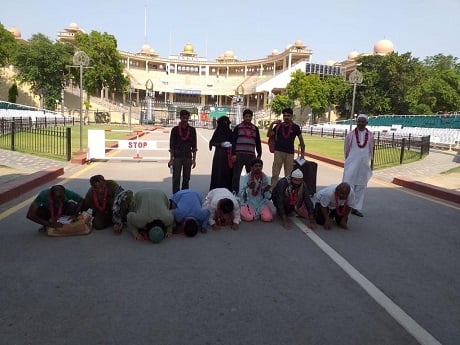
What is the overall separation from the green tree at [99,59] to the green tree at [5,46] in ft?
27.5

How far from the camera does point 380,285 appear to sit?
4004 mm

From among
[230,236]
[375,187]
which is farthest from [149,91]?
[230,236]

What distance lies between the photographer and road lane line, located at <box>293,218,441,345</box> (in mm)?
3081

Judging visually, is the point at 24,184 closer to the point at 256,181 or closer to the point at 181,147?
the point at 181,147

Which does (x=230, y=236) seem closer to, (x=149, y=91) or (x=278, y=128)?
(x=278, y=128)

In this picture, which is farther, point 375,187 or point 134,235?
point 375,187

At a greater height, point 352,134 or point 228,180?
point 352,134

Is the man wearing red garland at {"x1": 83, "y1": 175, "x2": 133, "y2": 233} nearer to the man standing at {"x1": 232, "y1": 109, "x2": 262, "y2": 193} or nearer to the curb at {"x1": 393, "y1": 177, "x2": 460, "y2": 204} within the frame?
the man standing at {"x1": 232, "y1": 109, "x2": 262, "y2": 193}

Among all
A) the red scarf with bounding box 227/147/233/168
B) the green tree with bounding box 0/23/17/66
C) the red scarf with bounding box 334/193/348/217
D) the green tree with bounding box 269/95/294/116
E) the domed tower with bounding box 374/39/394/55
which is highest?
the domed tower with bounding box 374/39/394/55

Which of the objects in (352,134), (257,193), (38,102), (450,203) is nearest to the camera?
(257,193)

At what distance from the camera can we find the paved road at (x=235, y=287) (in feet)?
9.96

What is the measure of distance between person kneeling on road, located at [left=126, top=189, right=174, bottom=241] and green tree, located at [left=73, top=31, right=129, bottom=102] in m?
53.7

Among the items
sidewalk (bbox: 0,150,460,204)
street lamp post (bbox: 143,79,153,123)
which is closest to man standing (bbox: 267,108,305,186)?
sidewalk (bbox: 0,150,460,204)

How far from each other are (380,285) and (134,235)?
9.57 feet
